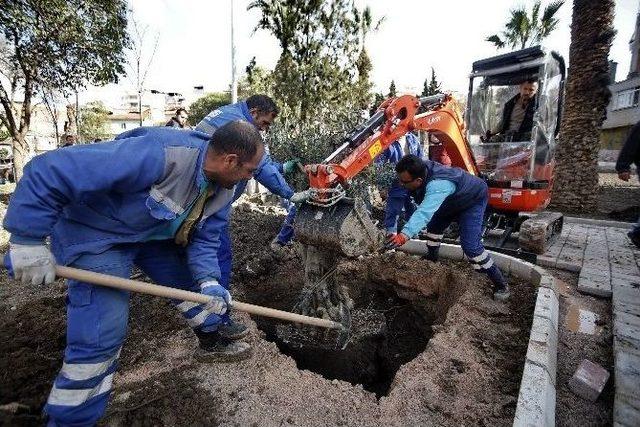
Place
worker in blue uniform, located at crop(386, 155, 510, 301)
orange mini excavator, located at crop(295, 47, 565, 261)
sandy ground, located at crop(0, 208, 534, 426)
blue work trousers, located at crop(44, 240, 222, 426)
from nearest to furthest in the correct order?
blue work trousers, located at crop(44, 240, 222, 426) → sandy ground, located at crop(0, 208, 534, 426) → orange mini excavator, located at crop(295, 47, 565, 261) → worker in blue uniform, located at crop(386, 155, 510, 301)

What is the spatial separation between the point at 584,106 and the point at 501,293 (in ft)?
23.0

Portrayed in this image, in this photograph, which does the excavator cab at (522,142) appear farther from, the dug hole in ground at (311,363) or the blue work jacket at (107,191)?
the blue work jacket at (107,191)

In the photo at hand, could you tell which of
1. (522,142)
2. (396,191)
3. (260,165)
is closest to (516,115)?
(522,142)

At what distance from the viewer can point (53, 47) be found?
838 cm

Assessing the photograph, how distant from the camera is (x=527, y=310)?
10.9 ft

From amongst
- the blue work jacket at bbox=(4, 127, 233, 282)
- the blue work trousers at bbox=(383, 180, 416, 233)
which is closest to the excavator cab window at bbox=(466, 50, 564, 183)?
the blue work trousers at bbox=(383, 180, 416, 233)

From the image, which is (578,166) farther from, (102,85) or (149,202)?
(102,85)

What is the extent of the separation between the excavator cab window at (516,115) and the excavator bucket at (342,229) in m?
3.30

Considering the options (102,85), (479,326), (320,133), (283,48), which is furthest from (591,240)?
(102,85)

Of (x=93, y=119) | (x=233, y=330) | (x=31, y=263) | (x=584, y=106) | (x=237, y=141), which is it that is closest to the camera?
(x=31, y=263)

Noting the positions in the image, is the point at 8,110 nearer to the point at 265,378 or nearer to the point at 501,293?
the point at 265,378

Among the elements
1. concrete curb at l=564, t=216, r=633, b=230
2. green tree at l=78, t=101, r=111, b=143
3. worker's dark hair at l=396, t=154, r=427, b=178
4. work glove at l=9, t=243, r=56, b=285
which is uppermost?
green tree at l=78, t=101, r=111, b=143

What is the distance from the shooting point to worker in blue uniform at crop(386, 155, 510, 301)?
3.36 metres

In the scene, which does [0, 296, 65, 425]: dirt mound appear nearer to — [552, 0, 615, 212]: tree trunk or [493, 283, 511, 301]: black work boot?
[493, 283, 511, 301]: black work boot
